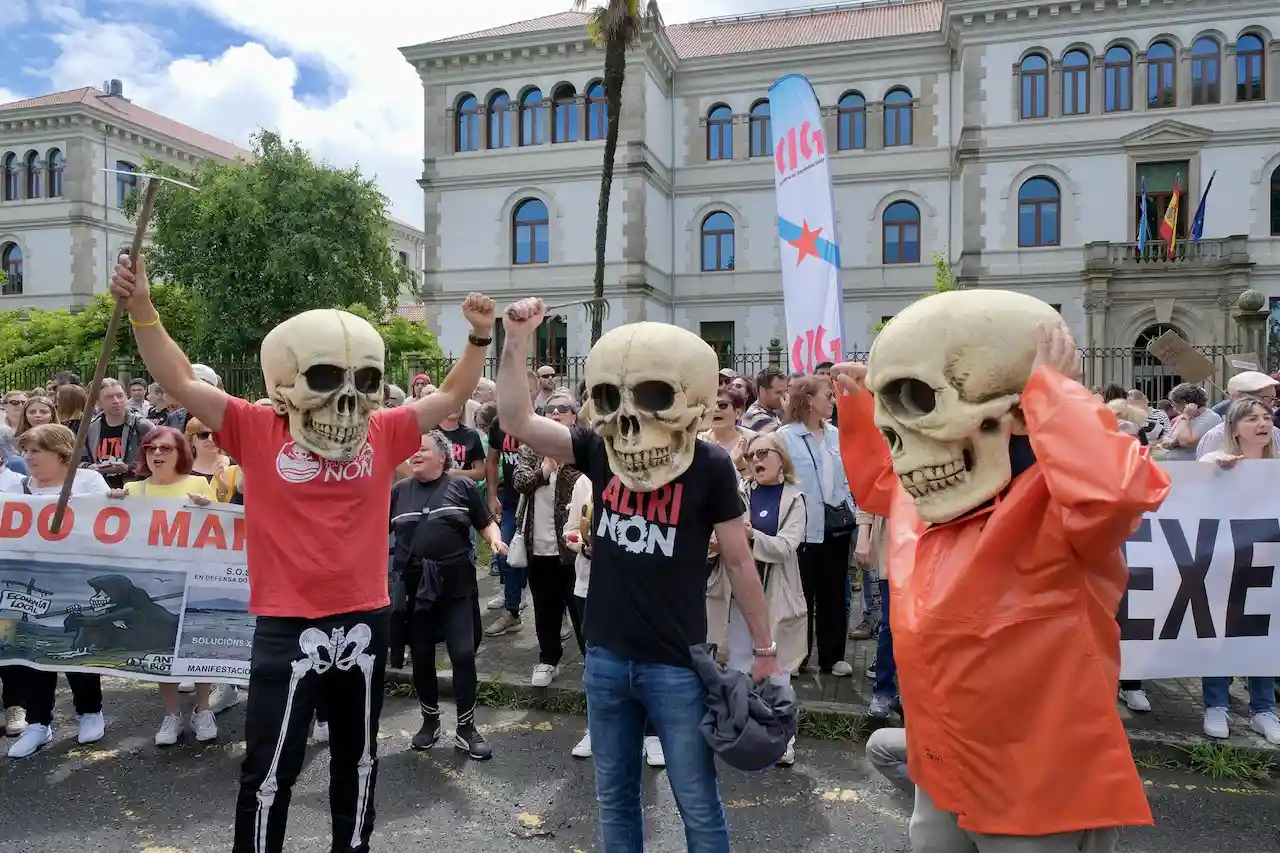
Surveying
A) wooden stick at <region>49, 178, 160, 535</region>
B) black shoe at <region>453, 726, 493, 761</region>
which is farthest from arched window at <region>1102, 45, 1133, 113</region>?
wooden stick at <region>49, 178, 160, 535</region>

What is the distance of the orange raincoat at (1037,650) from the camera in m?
2.04

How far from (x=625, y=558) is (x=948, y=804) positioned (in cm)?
123

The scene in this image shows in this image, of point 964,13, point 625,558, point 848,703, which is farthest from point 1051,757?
point 964,13

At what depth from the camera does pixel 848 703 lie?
18.0 feet

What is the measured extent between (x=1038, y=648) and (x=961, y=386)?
0.65 meters

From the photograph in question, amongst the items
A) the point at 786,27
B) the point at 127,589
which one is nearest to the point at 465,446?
the point at 127,589

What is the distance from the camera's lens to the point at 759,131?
1209 inches

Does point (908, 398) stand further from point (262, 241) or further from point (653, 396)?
point (262, 241)

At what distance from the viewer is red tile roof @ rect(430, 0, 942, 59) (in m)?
Answer: 30.6

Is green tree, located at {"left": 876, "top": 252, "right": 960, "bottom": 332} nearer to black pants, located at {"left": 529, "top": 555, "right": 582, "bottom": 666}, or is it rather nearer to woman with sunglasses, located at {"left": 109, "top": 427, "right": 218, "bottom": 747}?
black pants, located at {"left": 529, "top": 555, "right": 582, "bottom": 666}

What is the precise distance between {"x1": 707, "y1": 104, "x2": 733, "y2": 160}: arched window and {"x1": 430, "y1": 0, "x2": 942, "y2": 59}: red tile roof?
187cm

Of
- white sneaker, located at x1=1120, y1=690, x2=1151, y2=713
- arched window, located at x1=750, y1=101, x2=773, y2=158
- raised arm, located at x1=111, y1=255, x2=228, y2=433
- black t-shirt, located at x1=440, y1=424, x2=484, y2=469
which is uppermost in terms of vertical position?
arched window, located at x1=750, y1=101, x2=773, y2=158

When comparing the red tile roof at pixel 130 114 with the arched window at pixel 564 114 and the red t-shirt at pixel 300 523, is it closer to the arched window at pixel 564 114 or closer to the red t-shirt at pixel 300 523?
the arched window at pixel 564 114

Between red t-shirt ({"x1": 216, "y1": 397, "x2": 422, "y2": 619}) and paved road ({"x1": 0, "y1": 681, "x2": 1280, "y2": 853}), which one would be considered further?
paved road ({"x1": 0, "y1": 681, "x2": 1280, "y2": 853})
